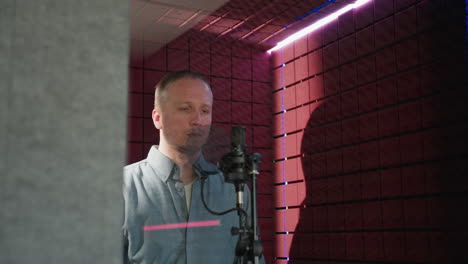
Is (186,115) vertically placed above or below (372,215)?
above

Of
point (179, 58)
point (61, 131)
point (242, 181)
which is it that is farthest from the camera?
point (179, 58)

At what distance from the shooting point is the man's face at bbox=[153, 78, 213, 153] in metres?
1.27

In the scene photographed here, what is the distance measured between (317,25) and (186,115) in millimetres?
3476

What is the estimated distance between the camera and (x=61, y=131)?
15.6 inches

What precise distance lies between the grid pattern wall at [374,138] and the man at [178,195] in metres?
2.22

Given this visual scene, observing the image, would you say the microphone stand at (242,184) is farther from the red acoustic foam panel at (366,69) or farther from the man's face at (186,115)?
the red acoustic foam panel at (366,69)

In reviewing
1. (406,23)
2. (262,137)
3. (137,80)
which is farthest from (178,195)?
(262,137)

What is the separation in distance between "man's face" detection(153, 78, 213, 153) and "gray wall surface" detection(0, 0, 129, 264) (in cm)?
80

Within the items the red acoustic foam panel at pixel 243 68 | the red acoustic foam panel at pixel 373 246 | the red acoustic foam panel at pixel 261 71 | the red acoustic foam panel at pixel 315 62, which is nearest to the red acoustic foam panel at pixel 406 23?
the red acoustic foam panel at pixel 315 62

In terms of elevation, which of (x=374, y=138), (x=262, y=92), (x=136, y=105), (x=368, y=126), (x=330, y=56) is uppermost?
(x=330, y=56)

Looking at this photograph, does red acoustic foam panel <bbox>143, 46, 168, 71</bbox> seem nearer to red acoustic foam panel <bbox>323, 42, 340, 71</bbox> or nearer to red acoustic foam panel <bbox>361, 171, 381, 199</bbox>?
red acoustic foam panel <bbox>323, 42, 340, 71</bbox>

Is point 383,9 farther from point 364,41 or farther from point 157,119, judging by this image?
point 157,119

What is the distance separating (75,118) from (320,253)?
4.02 metres

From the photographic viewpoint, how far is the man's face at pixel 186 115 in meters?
1.27
